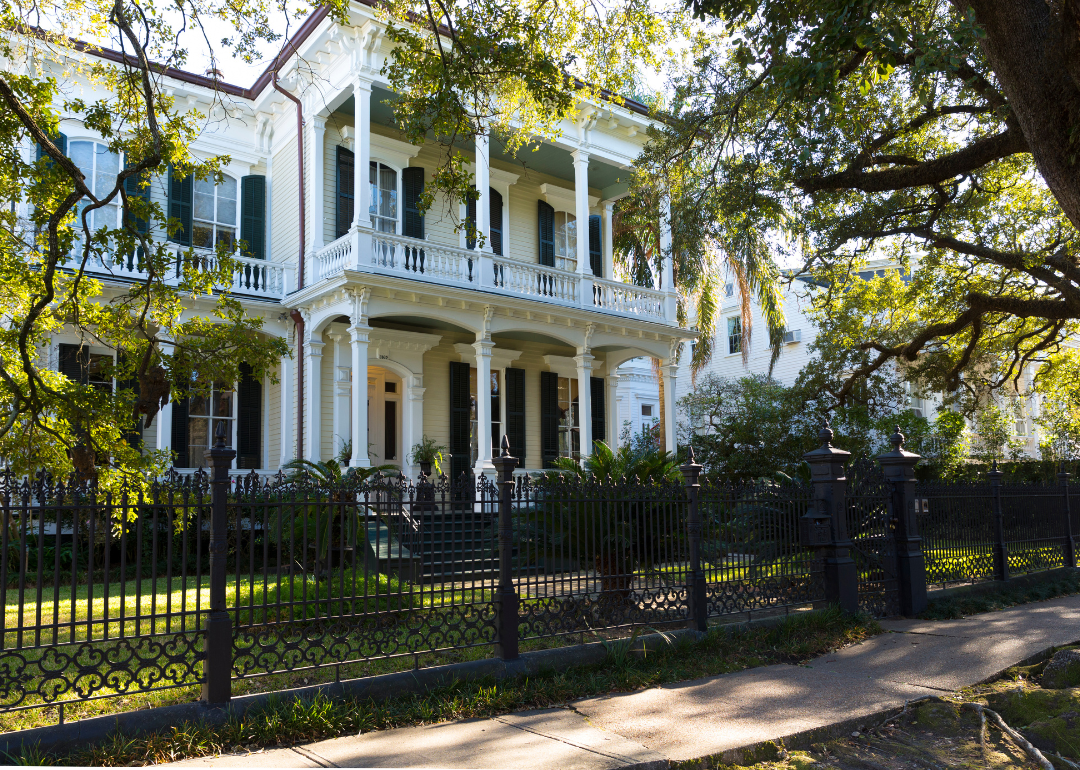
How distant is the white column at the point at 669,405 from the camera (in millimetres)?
18078

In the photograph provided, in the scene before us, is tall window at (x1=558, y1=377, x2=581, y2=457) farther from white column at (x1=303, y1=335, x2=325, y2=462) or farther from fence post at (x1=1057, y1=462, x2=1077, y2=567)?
fence post at (x1=1057, y1=462, x2=1077, y2=567)

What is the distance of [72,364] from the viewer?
14.0m

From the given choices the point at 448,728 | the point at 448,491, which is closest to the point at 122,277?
the point at 448,491

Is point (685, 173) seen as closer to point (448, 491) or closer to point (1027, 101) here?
point (1027, 101)

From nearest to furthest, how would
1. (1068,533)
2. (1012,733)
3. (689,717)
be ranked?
(1012,733) < (689,717) < (1068,533)

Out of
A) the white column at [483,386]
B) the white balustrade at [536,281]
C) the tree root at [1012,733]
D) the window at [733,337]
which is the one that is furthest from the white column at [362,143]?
the window at [733,337]

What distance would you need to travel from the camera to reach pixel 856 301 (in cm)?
1756

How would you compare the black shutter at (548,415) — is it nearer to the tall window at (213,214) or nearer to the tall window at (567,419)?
the tall window at (567,419)

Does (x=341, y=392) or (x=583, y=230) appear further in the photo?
(x=583, y=230)

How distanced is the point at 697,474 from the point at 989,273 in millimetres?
11916

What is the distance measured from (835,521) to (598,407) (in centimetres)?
1121

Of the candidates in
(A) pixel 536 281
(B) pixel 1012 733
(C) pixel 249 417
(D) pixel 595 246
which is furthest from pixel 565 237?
(B) pixel 1012 733

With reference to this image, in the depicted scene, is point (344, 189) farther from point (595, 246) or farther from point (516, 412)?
point (595, 246)

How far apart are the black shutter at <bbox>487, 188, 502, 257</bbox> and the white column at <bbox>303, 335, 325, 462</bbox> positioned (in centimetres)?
471
